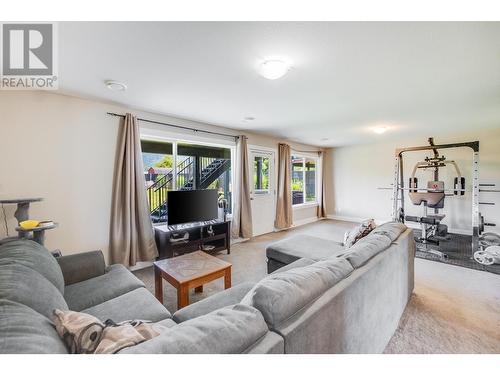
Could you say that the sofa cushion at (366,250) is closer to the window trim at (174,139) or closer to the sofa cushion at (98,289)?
the sofa cushion at (98,289)

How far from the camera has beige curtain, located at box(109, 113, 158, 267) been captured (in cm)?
283

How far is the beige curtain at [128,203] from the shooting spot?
9.30 feet

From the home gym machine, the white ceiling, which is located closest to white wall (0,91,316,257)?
the white ceiling

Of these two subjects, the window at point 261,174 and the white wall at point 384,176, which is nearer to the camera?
the white wall at point 384,176

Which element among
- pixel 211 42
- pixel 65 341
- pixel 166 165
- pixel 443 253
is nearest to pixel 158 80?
pixel 211 42

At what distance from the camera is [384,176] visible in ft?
18.7

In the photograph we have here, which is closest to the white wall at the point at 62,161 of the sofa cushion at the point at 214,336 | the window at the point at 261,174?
the sofa cushion at the point at 214,336

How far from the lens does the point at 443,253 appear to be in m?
3.46

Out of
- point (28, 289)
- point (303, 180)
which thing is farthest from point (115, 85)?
point (303, 180)

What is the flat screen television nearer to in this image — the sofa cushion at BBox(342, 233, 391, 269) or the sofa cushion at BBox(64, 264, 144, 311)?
the sofa cushion at BBox(64, 264, 144, 311)

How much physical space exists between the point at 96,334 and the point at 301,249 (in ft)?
6.64

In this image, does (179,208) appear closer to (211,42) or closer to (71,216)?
(71,216)

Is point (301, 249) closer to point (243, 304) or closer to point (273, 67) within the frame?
point (243, 304)

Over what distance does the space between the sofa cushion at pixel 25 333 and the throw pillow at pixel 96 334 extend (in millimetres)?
29
